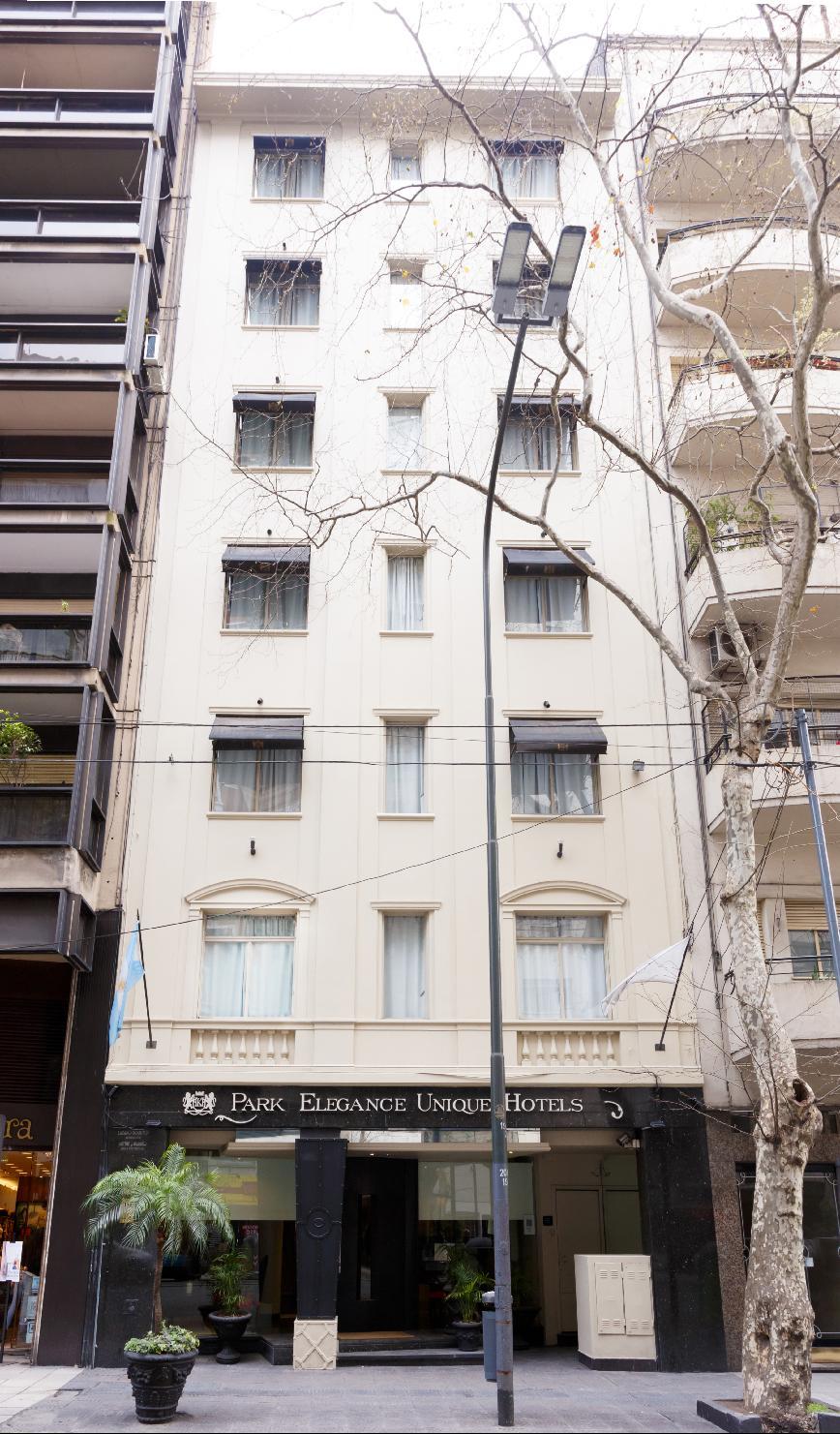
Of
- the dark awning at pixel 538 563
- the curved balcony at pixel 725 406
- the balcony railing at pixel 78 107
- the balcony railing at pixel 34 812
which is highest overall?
the balcony railing at pixel 78 107

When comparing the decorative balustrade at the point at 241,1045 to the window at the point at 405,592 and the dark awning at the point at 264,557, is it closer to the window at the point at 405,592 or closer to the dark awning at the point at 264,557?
the window at the point at 405,592

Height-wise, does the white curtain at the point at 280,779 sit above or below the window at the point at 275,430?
below

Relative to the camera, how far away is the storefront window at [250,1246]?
1773cm

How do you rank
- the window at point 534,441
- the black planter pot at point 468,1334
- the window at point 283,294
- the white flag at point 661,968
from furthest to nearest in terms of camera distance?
1. the window at point 283,294
2. the window at point 534,441
3. the black planter pot at point 468,1334
4. the white flag at point 661,968

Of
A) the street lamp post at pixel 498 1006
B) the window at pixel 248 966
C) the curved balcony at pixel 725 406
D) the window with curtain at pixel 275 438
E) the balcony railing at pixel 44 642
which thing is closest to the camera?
the street lamp post at pixel 498 1006

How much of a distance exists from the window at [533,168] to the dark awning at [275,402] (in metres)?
6.93

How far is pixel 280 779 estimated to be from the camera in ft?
63.6

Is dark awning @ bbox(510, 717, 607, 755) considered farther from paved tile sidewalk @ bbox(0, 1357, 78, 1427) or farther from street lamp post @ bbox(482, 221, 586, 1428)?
paved tile sidewalk @ bbox(0, 1357, 78, 1427)

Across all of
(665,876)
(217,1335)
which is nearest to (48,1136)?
(217,1335)

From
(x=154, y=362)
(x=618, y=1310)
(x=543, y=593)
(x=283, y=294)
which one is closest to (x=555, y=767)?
(x=543, y=593)

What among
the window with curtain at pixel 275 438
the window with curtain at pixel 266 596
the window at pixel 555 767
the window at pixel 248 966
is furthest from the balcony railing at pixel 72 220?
the window at pixel 248 966

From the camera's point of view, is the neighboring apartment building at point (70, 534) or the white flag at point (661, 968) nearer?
the white flag at point (661, 968)

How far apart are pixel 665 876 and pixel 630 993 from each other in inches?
81.6

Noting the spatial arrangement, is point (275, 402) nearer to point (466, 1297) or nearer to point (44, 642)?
point (44, 642)
